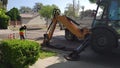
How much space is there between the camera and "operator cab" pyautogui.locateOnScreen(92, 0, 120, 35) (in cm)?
1303

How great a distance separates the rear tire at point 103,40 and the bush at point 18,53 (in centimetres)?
315

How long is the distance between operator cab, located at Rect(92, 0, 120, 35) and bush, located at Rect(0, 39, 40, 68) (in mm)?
3817

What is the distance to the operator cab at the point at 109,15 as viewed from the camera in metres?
13.0

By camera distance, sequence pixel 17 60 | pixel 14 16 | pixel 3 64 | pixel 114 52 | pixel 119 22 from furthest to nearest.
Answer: pixel 14 16, pixel 114 52, pixel 119 22, pixel 3 64, pixel 17 60

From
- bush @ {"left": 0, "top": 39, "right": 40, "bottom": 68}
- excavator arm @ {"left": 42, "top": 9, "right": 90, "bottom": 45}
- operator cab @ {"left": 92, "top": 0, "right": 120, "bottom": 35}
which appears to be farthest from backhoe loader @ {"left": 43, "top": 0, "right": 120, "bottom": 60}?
excavator arm @ {"left": 42, "top": 9, "right": 90, "bottom": 45}

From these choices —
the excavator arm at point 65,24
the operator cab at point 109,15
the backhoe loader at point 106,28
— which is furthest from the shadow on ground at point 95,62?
the excavator arm at point 65,24

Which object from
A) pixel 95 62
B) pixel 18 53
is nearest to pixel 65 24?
pixel 95 62

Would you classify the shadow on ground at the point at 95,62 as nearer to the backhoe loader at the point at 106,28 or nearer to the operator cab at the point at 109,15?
the backhoe loader at the point at 106,28

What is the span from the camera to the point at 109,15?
13422 millimetres


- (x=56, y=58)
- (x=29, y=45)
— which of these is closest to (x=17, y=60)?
(x=29, y=45)

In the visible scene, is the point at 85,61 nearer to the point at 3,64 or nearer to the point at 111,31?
the point at 111,31

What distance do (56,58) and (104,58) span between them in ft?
8.12

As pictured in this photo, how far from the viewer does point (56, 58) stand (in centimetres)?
1473

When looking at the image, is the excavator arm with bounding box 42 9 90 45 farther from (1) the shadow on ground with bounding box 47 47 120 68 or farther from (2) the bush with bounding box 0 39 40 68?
(2) the bush with bounding box 0 39 40 68
